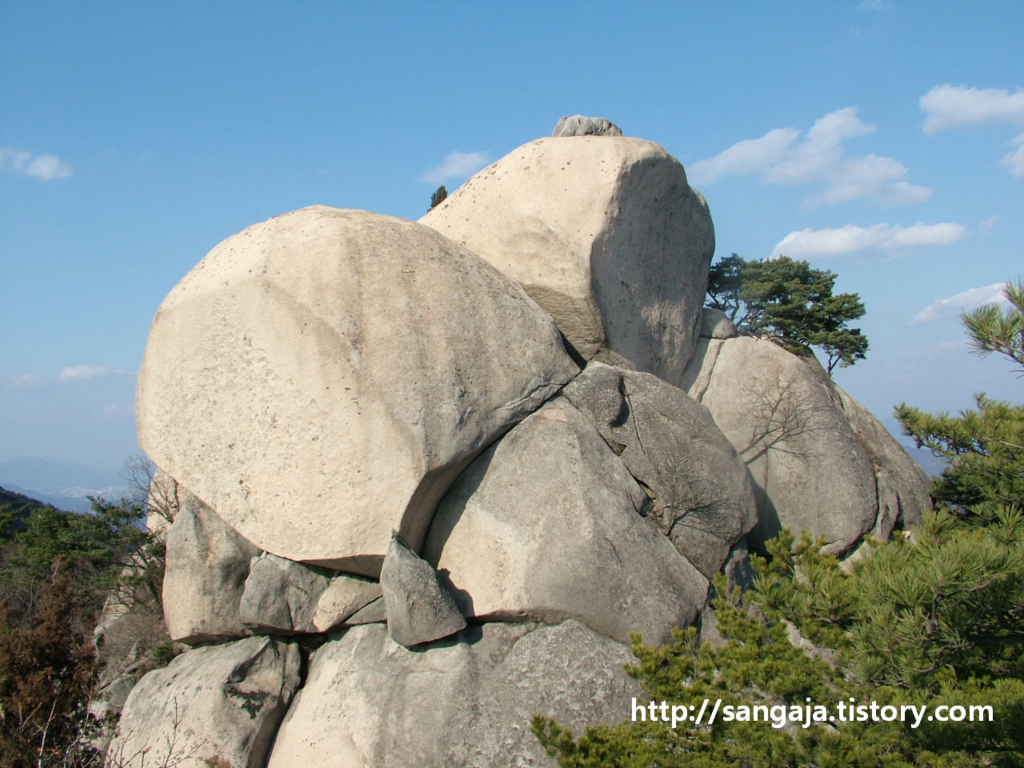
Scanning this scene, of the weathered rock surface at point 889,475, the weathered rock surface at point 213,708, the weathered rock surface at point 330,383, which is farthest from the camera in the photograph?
the weathered rock surface at point 889,475

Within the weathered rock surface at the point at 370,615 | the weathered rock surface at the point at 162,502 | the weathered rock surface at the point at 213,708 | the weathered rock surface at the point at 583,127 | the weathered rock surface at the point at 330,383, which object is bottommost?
the weathered rock surface at the point at 213,708

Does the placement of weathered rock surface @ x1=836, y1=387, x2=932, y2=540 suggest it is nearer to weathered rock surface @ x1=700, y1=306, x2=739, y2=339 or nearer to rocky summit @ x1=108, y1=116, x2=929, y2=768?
weathered rock surface @ x1=700, y1=306, x2=739, y2=339

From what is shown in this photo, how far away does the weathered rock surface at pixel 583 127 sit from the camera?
14750 mm

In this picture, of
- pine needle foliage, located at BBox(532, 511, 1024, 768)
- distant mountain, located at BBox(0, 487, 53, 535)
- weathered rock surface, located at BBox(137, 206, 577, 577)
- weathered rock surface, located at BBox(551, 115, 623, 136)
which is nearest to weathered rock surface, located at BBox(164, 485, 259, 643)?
weathered rock surface, located at BBox(137, 206, 577, 577)

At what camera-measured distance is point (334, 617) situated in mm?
10414

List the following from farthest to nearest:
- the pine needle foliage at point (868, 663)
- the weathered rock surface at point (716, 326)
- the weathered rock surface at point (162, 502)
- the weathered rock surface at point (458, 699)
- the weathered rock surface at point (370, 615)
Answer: the weathered rock surface at point (716, 326) → the weathered rock surface at point (162, 502) → the weathered rock surface at point (370, 615) → the weathered rock surface at point (458, 699) → the pine needle foliage at point (868, 663)

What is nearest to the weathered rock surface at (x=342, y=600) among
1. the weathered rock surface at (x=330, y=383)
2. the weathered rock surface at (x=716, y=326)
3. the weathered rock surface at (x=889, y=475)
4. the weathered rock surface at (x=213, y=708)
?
the weathered rock surface at (x=330, y=383)

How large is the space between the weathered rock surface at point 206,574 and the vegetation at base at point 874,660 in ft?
19.1

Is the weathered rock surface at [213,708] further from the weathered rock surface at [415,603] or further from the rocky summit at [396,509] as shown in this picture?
the weathered rock surface at [415,603]

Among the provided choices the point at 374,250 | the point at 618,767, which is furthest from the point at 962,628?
the point at 374,250

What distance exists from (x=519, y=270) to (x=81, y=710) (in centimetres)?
930

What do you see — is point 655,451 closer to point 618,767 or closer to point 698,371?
point 698,371

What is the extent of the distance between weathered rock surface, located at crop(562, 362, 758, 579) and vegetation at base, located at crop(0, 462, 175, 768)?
794 cm

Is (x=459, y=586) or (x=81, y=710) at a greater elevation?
(x=459, y=586)
